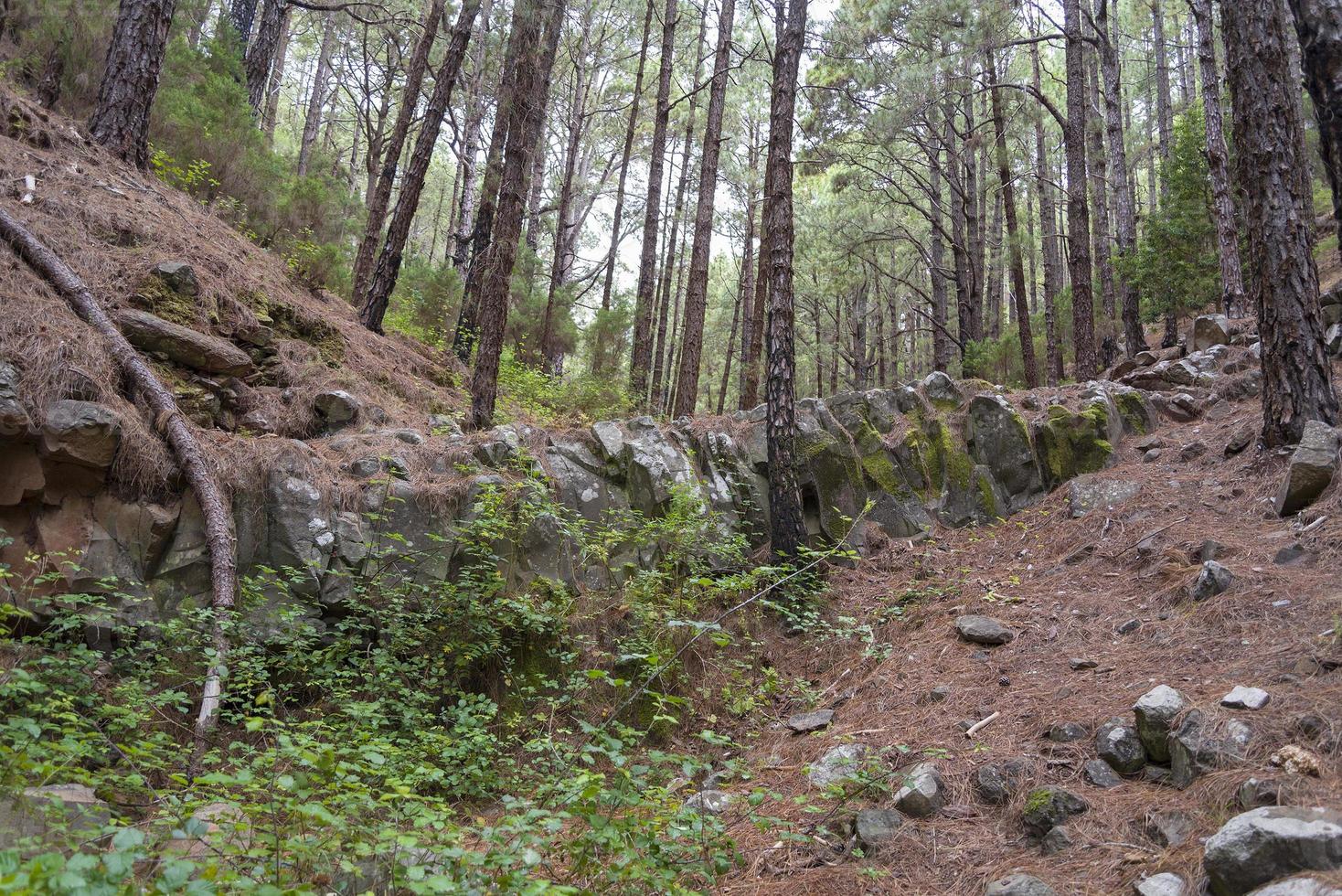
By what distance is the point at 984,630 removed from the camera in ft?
15.3

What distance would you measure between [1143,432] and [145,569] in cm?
848

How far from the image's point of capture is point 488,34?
14109 mm

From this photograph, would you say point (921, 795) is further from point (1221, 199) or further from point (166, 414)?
point (1221, 199)

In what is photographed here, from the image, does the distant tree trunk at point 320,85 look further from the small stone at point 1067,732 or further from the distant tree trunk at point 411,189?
the small stone at point 1067,732

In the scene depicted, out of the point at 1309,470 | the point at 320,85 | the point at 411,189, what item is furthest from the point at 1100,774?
the point at 320,85

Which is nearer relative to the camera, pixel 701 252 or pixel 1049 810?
pixel 1049 810

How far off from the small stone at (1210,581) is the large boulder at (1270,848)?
6.74 ft

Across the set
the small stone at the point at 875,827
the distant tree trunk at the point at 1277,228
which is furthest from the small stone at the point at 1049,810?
the distant tree trunk at the point at 1277,228

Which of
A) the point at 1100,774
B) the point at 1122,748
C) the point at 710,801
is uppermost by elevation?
the point at 1122,748

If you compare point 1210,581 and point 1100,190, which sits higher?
point 1100,190

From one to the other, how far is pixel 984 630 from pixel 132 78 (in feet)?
29.2

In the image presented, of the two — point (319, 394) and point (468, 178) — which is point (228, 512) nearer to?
point (319, 394)

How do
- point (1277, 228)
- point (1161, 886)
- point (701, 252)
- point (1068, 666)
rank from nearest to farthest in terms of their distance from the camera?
point (1161, 886), point (1068, 666), point (1277, 228), point (701, 252)

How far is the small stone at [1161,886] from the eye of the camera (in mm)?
2295
